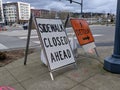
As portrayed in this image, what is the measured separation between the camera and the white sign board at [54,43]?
11.7 feet

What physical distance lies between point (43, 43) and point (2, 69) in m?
1.74

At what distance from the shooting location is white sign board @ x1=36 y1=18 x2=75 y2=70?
3.57 meters

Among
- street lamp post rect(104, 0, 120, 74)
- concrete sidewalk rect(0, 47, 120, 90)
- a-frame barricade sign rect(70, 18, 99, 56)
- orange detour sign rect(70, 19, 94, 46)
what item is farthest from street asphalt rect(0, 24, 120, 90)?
orange detour sign rect(70, 19, 94, 46)

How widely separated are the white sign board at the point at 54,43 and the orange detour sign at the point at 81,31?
742 millimetres

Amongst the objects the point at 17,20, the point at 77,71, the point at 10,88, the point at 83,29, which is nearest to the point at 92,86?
the point at 77,71

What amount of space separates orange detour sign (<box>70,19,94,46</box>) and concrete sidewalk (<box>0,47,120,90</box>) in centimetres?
89

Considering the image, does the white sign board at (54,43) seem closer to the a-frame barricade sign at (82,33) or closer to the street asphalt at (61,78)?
the street asphalt at (61,78)

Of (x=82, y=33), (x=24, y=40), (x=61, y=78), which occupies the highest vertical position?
(x=82, y=33)

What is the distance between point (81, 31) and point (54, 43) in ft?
5.10

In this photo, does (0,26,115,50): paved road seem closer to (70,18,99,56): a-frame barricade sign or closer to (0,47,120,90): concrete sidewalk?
(70,18,99,56): a-frame barricade sign

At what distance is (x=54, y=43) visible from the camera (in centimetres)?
378

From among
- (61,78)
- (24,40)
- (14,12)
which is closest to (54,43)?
(61,78)

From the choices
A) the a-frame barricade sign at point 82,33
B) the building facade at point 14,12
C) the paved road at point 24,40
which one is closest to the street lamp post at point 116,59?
the a-frame barricade sign at point 82,33

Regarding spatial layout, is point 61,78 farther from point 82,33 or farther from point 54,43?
point 82,33
